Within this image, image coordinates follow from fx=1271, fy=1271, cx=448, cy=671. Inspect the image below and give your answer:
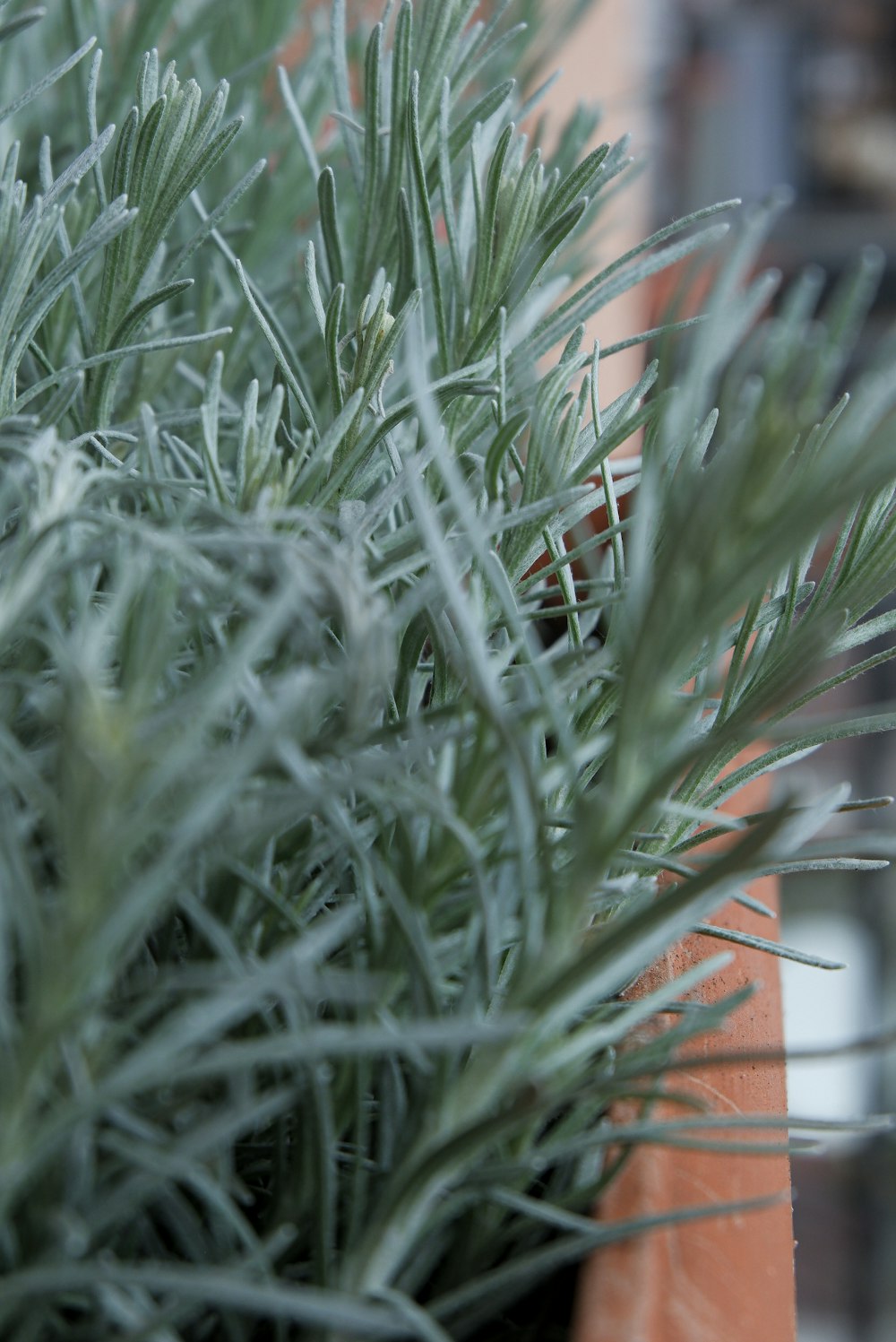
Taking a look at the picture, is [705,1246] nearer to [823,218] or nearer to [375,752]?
[375,752]

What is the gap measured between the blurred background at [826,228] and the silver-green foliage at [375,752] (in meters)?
1.00

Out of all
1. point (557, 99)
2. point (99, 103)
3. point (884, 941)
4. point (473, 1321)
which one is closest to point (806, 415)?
point (473, 1321)

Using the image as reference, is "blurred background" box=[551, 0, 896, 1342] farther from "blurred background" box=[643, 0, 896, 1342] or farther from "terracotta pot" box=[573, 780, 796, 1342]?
"terracotta pot" box=[573, 780, 796, 1342]

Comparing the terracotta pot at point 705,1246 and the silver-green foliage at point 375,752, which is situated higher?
the silver-green foliage at point 375,752

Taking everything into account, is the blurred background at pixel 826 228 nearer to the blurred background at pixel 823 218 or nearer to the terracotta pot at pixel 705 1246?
the blurred background at pixel 823 218

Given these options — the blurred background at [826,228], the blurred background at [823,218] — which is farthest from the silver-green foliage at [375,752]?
the blurred background at [826,228]

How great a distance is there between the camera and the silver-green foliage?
0.18 metres

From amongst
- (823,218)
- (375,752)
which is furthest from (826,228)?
(375,752)

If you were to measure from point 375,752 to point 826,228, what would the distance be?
80.3 inches

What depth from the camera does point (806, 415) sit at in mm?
189

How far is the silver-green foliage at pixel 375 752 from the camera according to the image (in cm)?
18

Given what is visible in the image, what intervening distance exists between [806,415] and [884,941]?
169cm

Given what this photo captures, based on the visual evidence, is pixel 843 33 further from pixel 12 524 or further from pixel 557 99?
pixel 12 524

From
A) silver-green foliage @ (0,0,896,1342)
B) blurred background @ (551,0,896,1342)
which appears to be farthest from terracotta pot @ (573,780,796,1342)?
→ blurred background @ (551,0,896,1342)
